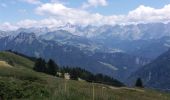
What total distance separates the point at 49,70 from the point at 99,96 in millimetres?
150443

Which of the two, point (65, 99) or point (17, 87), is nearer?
point (65, 99)

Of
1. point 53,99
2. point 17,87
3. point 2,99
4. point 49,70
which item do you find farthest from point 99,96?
point 49,70

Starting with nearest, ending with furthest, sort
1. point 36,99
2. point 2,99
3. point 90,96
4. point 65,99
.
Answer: point 65,99
point 90,96
point 36,99
point 2,99

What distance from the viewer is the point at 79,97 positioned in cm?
1481

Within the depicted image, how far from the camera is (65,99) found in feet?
46.5

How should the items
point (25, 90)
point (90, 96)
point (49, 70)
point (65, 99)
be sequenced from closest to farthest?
point (65, 99) → point (90, 96) → point (25, 90) → point (49, 70)

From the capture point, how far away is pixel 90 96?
1526 centimetres

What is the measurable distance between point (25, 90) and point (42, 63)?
148m

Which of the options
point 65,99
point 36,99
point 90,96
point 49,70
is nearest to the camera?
point 65,99

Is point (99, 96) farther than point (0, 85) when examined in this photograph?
No

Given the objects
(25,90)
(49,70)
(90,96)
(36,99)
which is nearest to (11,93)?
(25,90)

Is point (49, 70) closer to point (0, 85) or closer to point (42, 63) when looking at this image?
point (42, 63)

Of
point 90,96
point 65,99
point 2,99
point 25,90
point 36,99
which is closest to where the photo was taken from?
point 65,99

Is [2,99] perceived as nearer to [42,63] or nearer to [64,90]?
[64,90]
